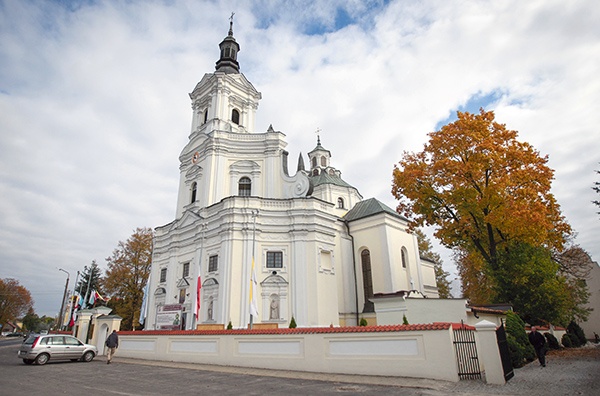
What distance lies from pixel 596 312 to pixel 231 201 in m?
38.1

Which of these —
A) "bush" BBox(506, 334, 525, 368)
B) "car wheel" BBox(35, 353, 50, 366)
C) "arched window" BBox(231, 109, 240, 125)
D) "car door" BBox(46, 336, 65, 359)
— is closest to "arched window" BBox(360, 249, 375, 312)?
"bush" BBox(506, 334, 525, 368)

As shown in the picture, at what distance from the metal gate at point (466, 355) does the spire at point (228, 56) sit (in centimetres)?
3366

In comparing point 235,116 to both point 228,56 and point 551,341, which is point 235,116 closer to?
point 228,56

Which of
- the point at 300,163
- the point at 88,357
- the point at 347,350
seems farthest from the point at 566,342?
the point at 88,357

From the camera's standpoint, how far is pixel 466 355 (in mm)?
8969

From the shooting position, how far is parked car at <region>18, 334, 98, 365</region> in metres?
15.1

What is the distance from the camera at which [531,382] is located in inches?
339

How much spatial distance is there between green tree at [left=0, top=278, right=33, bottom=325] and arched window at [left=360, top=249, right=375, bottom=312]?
64.1m

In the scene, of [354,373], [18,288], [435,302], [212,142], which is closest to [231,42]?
[212,142]

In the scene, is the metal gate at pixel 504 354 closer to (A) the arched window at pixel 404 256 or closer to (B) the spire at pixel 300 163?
(A) the arched window at pixel 404 256

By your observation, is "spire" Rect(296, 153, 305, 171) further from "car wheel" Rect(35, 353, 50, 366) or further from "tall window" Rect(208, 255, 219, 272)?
"car wheel" Rect(35, 353, 50, 366)

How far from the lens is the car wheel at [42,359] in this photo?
15.2 meters

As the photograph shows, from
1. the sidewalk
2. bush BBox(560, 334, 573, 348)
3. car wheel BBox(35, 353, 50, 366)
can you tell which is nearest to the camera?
the sidewalk

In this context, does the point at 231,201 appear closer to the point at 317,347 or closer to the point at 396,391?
the point at 317,347
